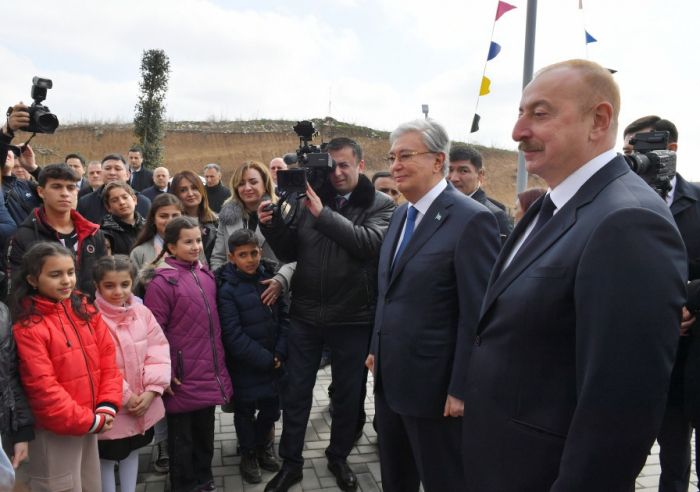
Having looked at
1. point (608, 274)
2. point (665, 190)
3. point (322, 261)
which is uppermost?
point (665, 190)

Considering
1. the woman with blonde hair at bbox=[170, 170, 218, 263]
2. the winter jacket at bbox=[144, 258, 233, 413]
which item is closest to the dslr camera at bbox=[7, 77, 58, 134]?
the winter jacket at bbox=[144, 258, 233, 413]

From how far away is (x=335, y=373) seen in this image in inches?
133

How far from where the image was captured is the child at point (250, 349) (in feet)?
10.8

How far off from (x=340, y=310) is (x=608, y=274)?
2191 mm

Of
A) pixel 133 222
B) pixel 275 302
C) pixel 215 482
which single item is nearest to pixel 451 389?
pixel 275 302

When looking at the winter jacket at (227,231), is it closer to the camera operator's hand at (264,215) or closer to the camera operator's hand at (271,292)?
the camera operator's hand at (271,292)

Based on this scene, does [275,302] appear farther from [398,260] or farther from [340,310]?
[398,260]

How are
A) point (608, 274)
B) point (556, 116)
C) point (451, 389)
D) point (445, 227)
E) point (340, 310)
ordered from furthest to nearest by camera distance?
point (340, 310) → point (445, 227) → point (451, 389) → point (556, 116) → point (608, 274)

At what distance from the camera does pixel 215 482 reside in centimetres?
329

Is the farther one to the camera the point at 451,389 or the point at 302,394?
the point at 302,394

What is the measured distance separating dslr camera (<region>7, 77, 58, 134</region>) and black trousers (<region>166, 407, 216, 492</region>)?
2046 mm

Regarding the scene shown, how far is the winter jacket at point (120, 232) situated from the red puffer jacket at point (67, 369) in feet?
4.60

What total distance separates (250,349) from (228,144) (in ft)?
107

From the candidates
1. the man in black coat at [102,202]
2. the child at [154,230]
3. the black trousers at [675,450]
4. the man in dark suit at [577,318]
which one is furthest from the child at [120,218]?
the black trousers at [675,450]
